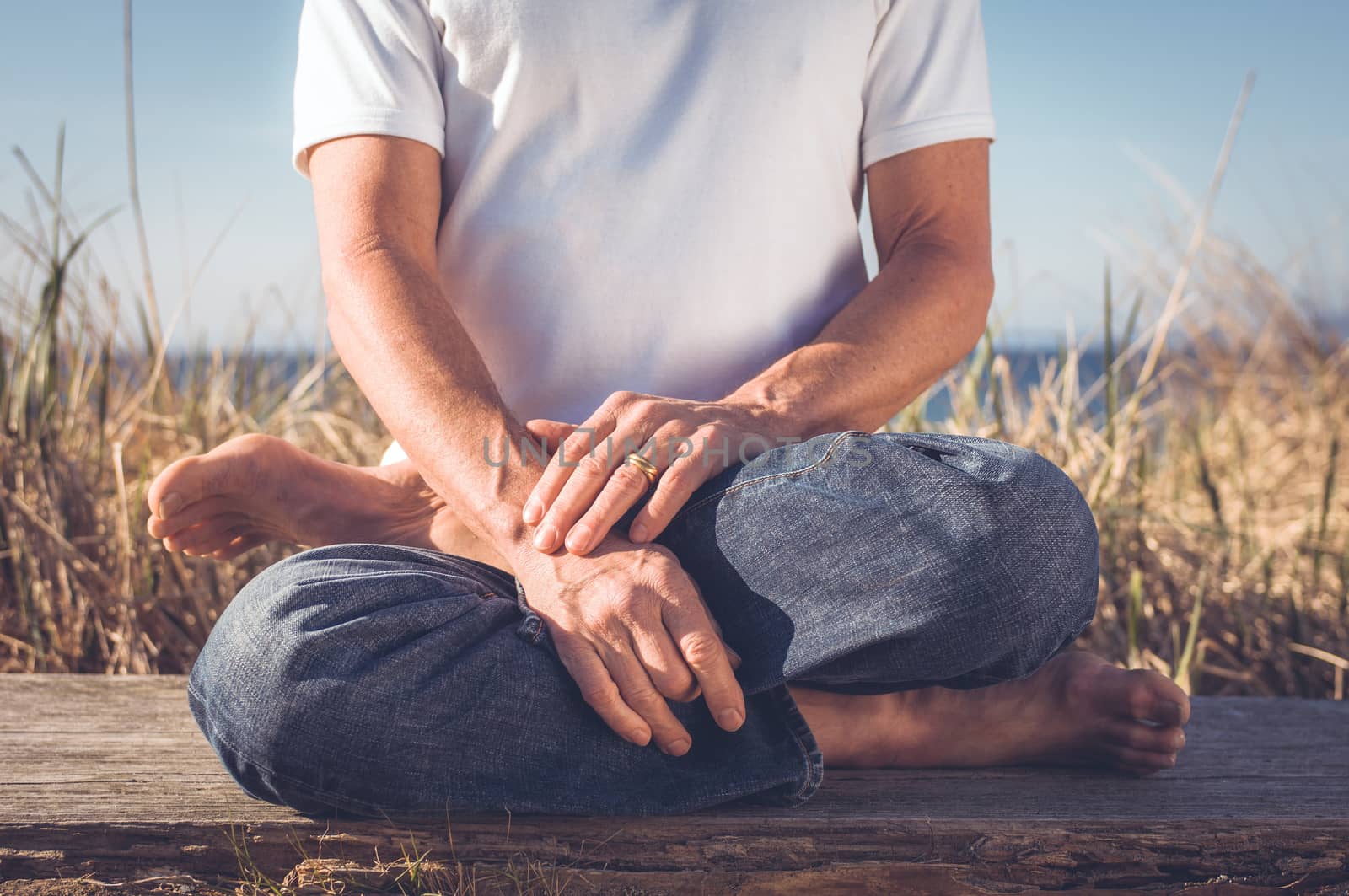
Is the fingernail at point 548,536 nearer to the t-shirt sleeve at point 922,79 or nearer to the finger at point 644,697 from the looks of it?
the finger at point 644,697

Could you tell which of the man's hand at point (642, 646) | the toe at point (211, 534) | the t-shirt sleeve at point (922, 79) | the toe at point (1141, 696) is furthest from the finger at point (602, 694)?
the t-shirt sleeve at point (922, 79)

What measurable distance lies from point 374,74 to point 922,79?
26.2 inches

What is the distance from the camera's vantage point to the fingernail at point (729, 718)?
0.95 metres

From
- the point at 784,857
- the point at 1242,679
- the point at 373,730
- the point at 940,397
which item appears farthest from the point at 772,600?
the point at 940,397

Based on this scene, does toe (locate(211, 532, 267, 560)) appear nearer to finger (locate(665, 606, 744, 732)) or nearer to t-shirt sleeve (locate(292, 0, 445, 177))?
t-shirt sleeve (locate(292, 0, 445, 177))

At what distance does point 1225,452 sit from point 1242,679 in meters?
1.82

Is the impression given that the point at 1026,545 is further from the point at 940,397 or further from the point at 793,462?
the point at 940,397

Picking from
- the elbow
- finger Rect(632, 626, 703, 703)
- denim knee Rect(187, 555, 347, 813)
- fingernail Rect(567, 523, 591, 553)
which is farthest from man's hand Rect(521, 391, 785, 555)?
the elbow

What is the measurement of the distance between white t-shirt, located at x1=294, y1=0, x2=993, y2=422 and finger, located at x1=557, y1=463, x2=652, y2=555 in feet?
0.89

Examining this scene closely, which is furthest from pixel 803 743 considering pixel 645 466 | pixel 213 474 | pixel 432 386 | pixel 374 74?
pixel 374 74

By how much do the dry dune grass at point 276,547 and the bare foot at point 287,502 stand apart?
51 cm

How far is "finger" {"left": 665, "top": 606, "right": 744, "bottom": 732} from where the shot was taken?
919mm

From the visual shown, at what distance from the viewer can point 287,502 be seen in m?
1.32

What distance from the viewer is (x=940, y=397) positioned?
265cm
